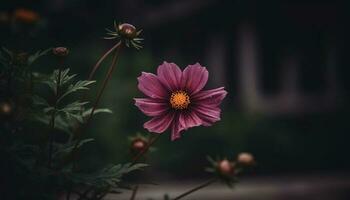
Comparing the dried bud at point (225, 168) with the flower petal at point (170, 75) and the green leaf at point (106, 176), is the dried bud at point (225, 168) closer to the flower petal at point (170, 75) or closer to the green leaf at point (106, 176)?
the flower petal at point (170, 75)

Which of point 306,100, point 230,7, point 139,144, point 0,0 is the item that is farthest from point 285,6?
point 139,144

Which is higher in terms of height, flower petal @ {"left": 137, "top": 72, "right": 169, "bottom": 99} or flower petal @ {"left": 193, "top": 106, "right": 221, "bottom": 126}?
flower petal @ {"left": 137, "top": 72, "right": 169, "bottom": 99}

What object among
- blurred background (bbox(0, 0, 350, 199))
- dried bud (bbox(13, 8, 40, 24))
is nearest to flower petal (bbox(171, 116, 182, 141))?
dried bud (bbox(13, 8, 40, 24))

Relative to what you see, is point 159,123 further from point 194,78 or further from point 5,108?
point 5,108

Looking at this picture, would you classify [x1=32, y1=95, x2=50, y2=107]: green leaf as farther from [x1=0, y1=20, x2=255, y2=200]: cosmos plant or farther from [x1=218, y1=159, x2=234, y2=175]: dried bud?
[x1=218, y1=159, x2=234, y2=175]: dried bud

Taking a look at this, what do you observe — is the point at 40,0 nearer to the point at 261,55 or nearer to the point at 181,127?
the point at 261,55

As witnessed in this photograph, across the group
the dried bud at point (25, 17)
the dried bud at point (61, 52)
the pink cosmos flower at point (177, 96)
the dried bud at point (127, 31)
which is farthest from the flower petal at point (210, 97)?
the dried bud at point (25, 17)
